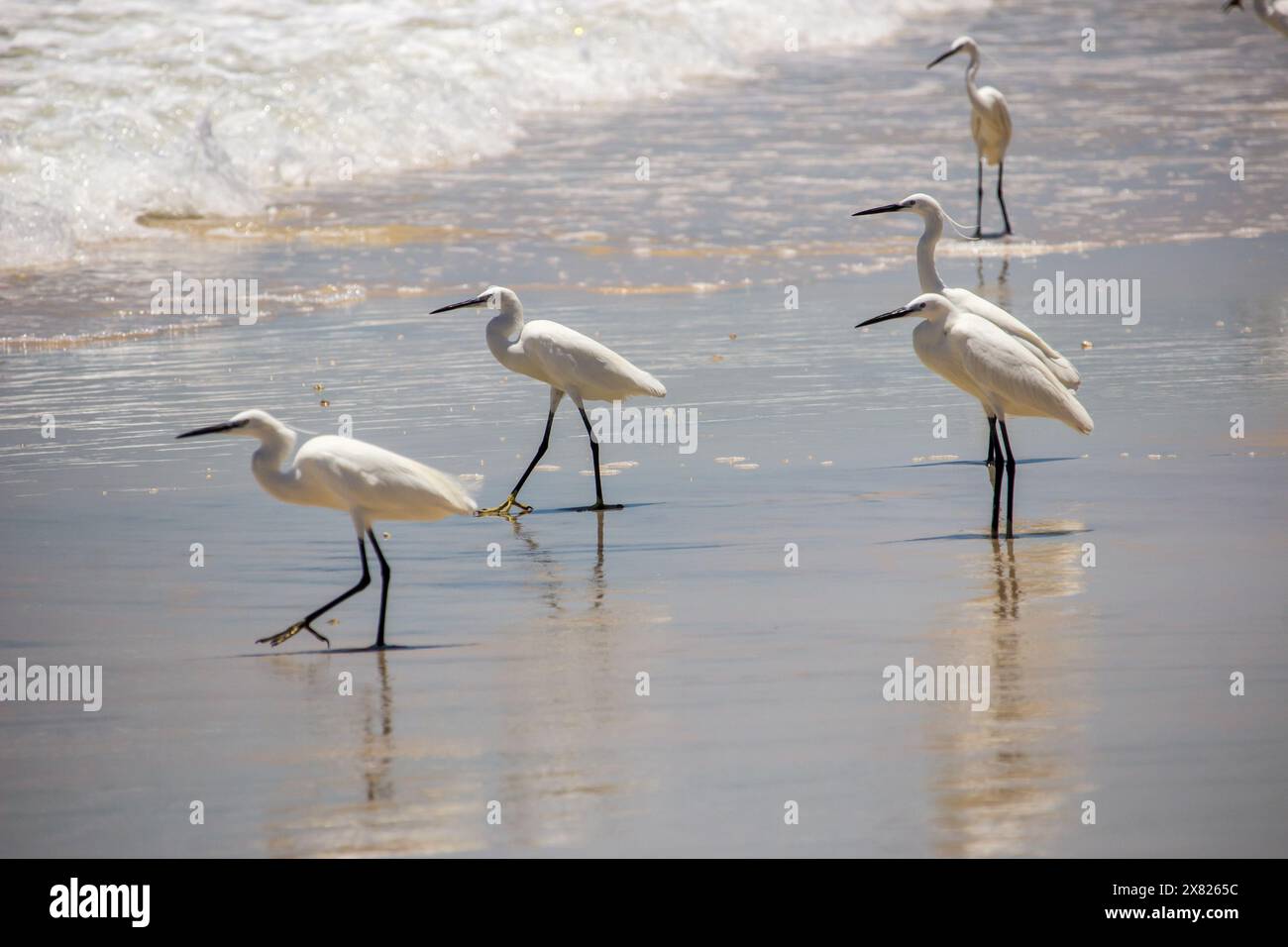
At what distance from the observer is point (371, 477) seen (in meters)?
6.04

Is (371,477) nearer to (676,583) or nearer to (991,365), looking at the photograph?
(676,583)

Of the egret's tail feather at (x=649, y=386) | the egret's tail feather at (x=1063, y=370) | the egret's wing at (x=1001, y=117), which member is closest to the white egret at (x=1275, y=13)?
the egret's wing at (x=1001, y=117)

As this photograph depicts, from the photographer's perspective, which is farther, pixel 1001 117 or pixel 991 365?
pixel 1001 117

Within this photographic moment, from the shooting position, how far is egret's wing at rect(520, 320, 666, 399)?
28.7 ft

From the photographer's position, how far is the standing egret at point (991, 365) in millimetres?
7801

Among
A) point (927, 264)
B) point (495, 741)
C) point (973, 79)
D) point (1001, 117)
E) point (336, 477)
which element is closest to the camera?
point (495, 741)

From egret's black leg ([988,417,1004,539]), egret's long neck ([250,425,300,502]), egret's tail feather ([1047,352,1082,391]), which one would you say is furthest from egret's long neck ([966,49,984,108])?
egret's long neck ([250,425,300,502])

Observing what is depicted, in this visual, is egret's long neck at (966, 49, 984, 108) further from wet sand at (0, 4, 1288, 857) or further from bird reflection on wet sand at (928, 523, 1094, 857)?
bird reflection on wet sand at (928, 523, 1094, 857)

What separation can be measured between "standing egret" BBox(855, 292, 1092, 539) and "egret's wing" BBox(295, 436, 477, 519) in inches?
95.3

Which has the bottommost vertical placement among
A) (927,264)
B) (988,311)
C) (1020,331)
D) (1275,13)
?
(1020,331)

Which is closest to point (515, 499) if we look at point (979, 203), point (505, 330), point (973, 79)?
point (505, 330)

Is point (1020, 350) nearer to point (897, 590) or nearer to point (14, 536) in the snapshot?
point (897, 590)

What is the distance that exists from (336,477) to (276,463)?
21cm

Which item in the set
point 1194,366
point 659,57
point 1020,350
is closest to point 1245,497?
point 1020,350
